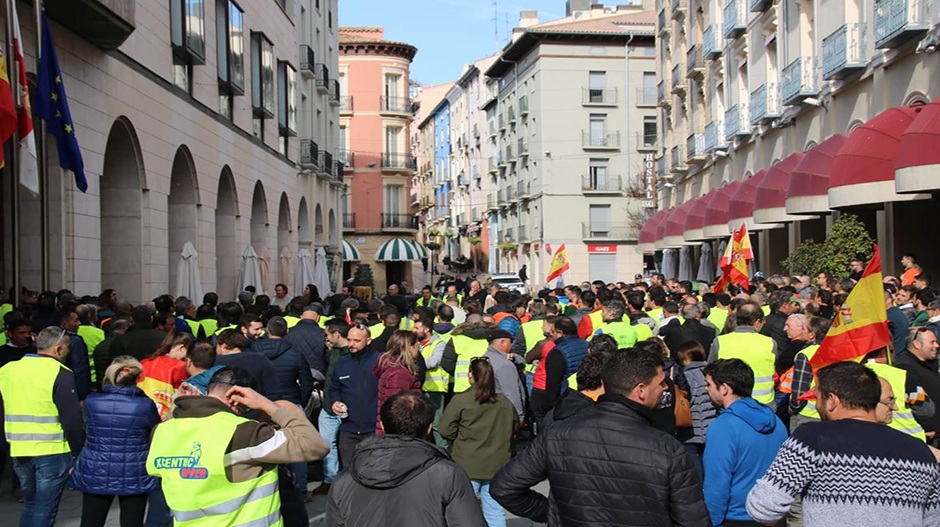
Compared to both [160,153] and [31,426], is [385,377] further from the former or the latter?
[160,153]

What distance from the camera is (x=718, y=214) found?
30.4m

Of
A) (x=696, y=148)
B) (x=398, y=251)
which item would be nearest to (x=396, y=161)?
(x=398, y=251)

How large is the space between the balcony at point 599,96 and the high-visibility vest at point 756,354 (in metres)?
51.5

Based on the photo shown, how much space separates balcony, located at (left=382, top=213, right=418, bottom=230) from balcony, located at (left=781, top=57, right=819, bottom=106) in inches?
1638

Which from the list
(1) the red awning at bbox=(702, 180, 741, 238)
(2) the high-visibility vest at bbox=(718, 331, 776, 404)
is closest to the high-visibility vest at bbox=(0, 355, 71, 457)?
(2) the high-visibility vest at bbox=(718, 331, 776, 404)

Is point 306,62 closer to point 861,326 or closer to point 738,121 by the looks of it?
point 738,121

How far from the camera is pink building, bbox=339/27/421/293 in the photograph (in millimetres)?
64062

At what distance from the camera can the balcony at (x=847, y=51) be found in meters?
20.9

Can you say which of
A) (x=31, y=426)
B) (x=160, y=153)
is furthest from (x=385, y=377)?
(x=160, y=153)

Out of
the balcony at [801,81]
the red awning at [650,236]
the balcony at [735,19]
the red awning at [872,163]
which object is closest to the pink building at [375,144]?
the red awning at [650,236]

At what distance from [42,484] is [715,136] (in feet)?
97.1

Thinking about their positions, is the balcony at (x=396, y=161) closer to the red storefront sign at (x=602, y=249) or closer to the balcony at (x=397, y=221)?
the balcony at (x=397, y=221)

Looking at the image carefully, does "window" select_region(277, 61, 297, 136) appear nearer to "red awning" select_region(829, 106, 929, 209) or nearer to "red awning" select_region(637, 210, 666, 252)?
"red awning" select_region(637, 210, 666, 252)

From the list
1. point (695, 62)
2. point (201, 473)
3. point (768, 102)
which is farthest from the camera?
point (695, 62)
